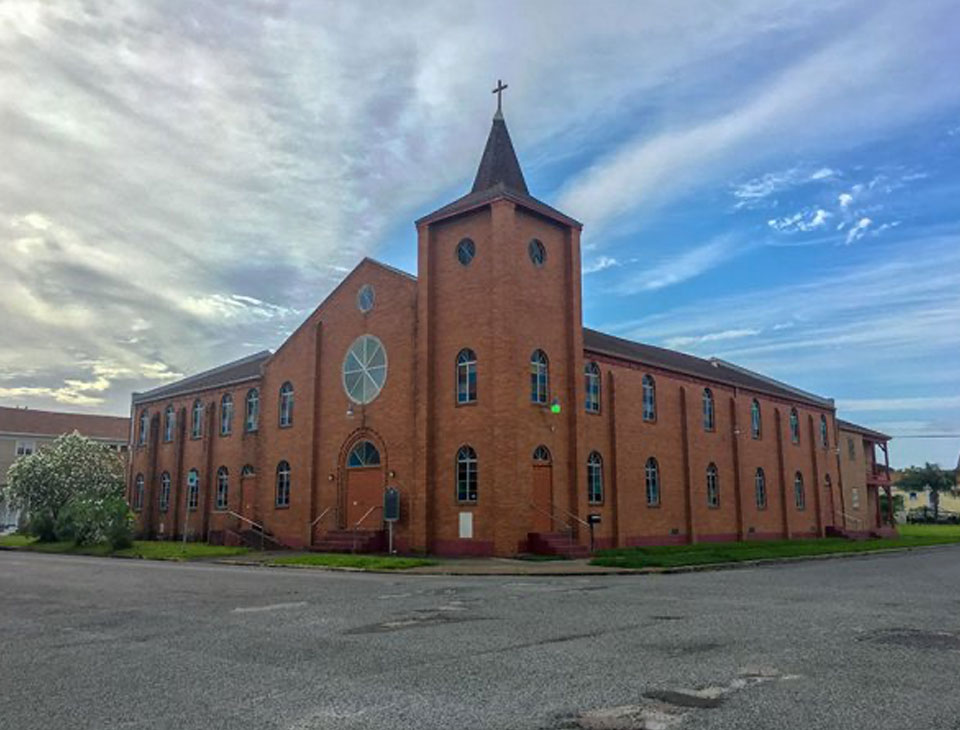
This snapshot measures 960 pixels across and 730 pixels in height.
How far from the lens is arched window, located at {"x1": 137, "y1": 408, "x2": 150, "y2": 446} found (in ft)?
147

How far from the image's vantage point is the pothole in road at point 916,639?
9.07 metres

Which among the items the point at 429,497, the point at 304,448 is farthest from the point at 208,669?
the point at 304,448

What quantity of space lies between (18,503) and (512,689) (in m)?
40.4

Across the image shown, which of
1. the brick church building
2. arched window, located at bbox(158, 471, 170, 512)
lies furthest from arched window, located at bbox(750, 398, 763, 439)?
arched window, located at bbox(158, 471, 170, 512)

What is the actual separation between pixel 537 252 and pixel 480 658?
21.6 metres

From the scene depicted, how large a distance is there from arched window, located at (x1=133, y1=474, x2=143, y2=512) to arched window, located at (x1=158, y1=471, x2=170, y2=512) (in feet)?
6.46

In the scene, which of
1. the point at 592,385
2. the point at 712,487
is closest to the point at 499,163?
the point at 592,385

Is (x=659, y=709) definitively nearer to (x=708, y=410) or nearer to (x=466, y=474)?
(x=466, y=474)

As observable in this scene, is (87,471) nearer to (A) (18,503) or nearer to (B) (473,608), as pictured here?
(A) (18,503)

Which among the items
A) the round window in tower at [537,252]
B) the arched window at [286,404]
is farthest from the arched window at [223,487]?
the round window in tower at [537,252]

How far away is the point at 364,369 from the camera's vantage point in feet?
101

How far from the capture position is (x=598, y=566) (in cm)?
2133

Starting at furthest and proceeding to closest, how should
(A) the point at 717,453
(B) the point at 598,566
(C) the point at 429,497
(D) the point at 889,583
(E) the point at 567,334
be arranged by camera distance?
(A) the point at 717,453, (E) the point at 567,334, (C) the point at 429,497, (B) the point at 598,566, (D) the point at 889,583

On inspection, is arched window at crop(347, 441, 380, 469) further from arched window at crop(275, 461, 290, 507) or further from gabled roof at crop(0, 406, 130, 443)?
gabled roof at crop(0, 406, 130, 443)
